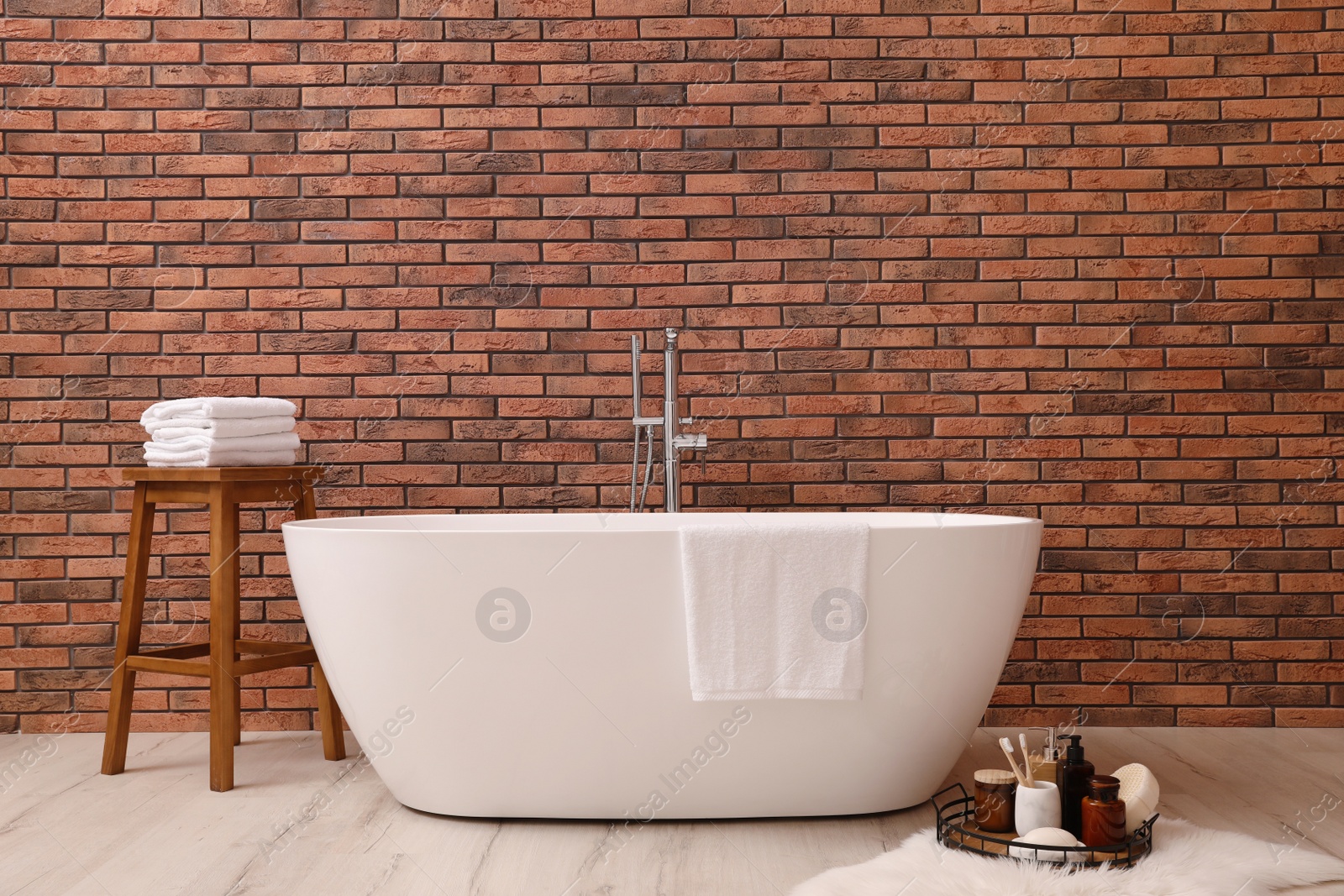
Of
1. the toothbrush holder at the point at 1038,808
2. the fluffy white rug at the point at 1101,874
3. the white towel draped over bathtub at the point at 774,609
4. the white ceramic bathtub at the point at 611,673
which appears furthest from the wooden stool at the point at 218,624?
the toothbrush holder at the point at 1038,808

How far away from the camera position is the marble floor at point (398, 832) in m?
1.87

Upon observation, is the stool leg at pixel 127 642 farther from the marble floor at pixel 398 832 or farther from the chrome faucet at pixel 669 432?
the chrome faucet at pixel 669 432

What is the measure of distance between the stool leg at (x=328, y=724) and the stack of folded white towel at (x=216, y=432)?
0.57 metres

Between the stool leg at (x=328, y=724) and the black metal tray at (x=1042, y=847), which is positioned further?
the stool leg at (x=328, y=724)

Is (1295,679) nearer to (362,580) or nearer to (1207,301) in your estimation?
(1207,301)

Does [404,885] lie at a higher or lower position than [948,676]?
lower

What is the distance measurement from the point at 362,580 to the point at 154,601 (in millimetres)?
1268

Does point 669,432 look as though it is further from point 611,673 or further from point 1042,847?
point 1042,847

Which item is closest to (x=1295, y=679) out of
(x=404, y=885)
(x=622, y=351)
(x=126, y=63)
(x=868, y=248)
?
(x=868, y=248)

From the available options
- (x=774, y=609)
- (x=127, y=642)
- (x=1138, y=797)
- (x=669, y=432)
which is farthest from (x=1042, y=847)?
(x=127, y=642)

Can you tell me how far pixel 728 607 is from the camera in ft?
6.52

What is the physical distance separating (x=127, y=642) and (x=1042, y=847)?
7.09 ft

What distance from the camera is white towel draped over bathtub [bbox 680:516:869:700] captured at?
6.51 ft

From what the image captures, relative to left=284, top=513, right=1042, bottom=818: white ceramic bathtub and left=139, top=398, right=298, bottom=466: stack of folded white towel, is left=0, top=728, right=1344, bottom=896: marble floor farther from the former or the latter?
left=139, top=398, right=298, bottom=466: stack of folded white towel
